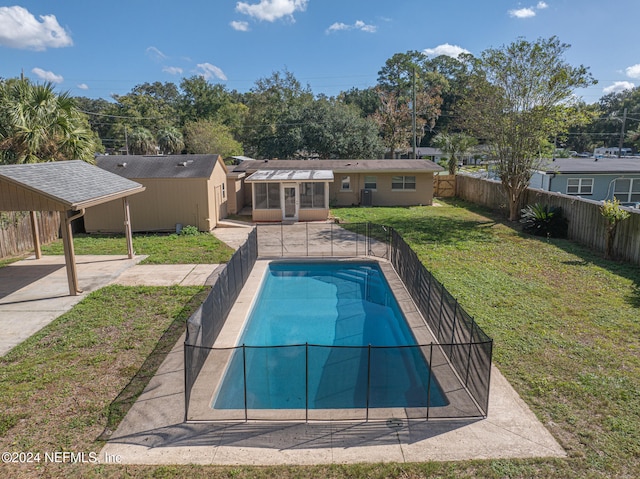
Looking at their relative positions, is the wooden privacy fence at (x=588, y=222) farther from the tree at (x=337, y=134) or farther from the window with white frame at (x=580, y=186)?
the tree at (x=337, y=134)

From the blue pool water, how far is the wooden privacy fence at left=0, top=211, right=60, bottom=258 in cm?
912

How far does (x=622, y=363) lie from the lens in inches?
306

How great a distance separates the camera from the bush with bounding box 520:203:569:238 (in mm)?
18094

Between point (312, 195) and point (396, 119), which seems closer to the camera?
point (312, 195)

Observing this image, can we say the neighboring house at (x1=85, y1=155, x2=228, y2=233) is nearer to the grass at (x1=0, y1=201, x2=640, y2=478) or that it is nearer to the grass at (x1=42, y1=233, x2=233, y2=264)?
the grass at (x1=42, y1=233, x2=233, y2=264)

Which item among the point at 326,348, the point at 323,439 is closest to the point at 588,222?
the point at 326,348

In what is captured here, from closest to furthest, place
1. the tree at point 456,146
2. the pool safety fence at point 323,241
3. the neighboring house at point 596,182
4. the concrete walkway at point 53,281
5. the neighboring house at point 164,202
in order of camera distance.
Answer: the concrete walkway at point 53,281 → the pool safety fence at point 323,241 → the neighboring house at point 164,202 → the neighboring house at point 596,182 → the tree at point 456,146

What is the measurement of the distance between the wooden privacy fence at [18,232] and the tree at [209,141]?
24.9 meters

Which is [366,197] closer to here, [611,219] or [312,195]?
[312,195]

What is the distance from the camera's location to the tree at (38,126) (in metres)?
15.2

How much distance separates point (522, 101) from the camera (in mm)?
20000

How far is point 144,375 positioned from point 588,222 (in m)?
15.9

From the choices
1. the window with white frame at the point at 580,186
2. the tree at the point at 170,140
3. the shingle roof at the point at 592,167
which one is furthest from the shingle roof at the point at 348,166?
the tree at the point at 170,140

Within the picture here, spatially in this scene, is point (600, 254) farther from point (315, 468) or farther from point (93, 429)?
point (93, 429)
